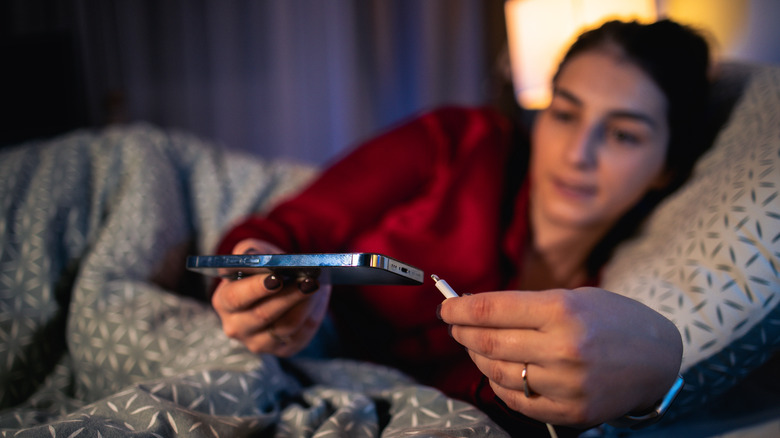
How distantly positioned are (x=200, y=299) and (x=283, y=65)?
186 centimetres

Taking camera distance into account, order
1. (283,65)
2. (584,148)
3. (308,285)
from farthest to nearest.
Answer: (283,65) → (584,148) → (308,285)

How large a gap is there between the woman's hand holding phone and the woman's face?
1.52ft

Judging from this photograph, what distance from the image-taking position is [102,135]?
0.93 metres

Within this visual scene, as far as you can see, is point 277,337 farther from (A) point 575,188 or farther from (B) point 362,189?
(A) point 575,188

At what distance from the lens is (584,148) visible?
0.73 meters

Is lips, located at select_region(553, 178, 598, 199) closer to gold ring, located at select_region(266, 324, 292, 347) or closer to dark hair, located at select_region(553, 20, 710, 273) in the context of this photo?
dark hair, located at select_region(553, 20, 710, 273)

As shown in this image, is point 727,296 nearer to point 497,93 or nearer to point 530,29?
point 530,29

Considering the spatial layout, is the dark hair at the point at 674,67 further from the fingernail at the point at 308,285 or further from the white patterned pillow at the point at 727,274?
the fingernail at the point at 308,285

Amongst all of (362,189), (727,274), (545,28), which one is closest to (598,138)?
(727,274)

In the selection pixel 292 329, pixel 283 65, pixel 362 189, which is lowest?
pixel 292 329

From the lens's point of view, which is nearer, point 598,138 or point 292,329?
point 292,329

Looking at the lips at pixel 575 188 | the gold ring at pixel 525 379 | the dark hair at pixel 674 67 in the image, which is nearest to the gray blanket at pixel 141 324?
the gold ring at pixel 525 379

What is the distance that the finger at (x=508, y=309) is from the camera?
33cm

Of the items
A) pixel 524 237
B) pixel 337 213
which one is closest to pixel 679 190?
pixel 524 237
